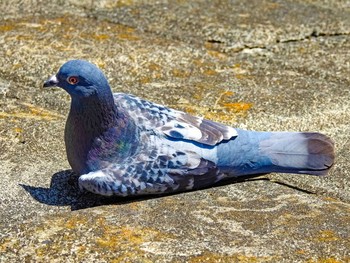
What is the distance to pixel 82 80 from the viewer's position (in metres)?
3.36

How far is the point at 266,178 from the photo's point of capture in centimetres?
373

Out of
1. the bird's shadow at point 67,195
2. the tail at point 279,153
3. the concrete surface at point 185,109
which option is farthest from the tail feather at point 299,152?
the bird's shadow at point 67,195

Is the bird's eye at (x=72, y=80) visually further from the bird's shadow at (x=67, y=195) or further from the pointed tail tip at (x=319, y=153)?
the pointed tail tip at (x=319, y=153)

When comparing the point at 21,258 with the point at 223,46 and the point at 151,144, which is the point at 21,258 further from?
the point at 223,46

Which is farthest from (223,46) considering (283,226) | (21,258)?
(21,258)

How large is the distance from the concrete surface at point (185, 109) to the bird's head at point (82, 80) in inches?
18.5

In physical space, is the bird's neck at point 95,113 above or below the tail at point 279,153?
above

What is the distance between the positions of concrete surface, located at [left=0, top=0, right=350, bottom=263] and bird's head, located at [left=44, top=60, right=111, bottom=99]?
0.47 m

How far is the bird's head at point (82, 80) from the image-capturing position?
11.0ft

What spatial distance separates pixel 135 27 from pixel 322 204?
2.11m

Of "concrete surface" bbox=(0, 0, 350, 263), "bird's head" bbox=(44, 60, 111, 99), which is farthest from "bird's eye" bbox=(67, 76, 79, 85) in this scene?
"concrete surface" bbox=(0, 0, 350, 263)

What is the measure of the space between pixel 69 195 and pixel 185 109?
914mm

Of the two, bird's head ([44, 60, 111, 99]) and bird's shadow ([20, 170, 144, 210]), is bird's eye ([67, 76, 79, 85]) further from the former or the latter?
bird's shadow ([20, 170, 144, 210])

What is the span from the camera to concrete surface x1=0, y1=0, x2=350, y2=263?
3.09 m
